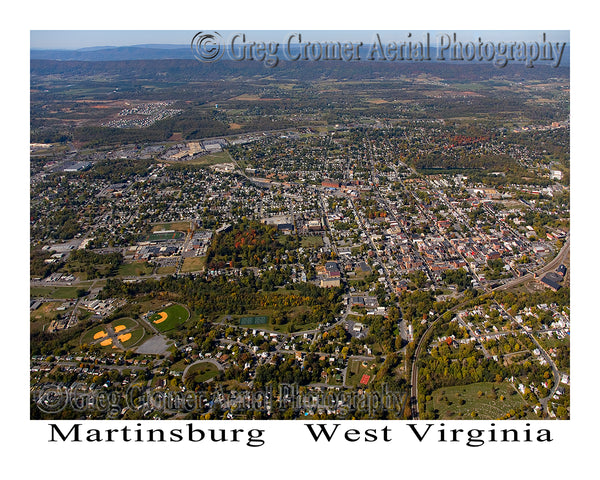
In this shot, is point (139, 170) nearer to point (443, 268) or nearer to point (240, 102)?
point (443, 268)

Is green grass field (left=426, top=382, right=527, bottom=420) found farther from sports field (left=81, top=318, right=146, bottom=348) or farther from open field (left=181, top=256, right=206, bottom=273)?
open field (left=181, top=256, right=206, bottom=273)

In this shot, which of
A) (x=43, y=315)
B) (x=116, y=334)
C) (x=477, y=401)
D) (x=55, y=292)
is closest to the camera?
(x=477, y=401)

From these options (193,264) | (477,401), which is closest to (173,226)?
(193,264)

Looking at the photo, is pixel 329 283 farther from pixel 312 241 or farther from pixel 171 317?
pixel 171 317

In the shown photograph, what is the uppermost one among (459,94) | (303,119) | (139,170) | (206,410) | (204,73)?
(204,73)

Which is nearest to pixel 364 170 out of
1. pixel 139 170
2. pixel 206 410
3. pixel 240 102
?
pixel 139 170

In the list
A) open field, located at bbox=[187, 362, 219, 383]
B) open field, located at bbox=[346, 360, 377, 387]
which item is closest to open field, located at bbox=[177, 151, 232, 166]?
open field, located at bbox=[187, 362, 219, 383]
